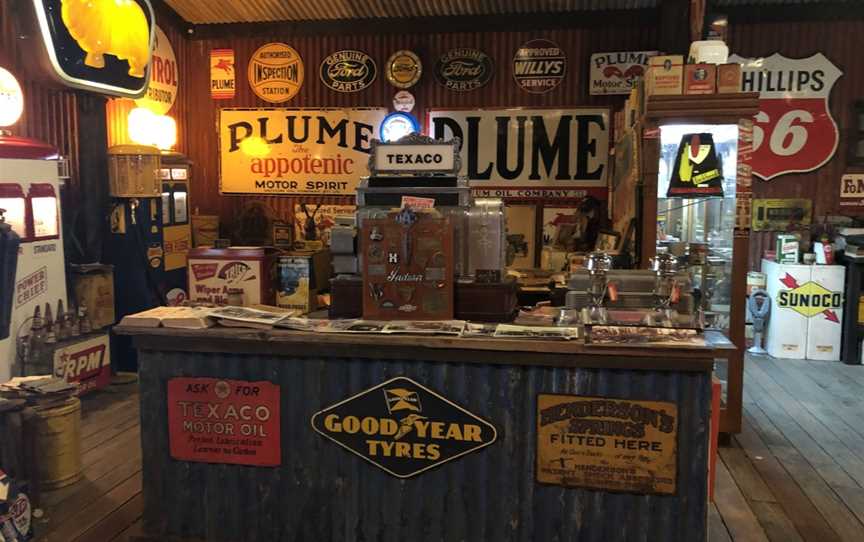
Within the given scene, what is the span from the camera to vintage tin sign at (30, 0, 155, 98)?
215 inches

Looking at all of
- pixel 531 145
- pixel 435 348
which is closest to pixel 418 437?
pixel 435 348

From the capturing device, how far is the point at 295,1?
26.0 feet

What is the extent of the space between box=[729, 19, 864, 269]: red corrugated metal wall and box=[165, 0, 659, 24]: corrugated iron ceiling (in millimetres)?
1095

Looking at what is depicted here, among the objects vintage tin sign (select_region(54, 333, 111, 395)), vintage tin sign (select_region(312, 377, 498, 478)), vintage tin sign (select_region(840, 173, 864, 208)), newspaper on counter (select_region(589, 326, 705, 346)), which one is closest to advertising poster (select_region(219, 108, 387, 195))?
vintage tin sign (select_region(54, 333, 111, 395))

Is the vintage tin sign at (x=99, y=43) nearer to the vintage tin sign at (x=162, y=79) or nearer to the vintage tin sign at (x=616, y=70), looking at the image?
the vintage tin sign at (x=162, y=79)

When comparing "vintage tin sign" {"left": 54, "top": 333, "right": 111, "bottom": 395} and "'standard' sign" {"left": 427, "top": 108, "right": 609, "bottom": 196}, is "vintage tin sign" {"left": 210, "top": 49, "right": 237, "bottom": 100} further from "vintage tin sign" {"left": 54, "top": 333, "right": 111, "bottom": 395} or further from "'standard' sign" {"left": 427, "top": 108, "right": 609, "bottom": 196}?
"vintage tin sign" {"left": 54, "top": 333, "right": 111, "bottom": 395}

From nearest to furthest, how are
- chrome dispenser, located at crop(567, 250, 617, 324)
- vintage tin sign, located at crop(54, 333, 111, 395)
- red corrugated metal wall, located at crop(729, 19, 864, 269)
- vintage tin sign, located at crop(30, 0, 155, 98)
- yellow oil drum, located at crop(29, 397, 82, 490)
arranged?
chrome dispenser, located at crop(567, 250, 617, 324) < yellow oil drum, located at crop(29, 397, 82, 490) < vintage tin sign, located at crop(30, 0, 155, 98) < vintage tin sign, located at crop(54, 333, 111, 395) < red corrugated metal wall, located at crop(729, 19, 864, 269)

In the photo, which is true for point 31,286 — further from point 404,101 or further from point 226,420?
point 404,101

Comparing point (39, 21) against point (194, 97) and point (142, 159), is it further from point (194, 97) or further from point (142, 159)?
point (194, 97)

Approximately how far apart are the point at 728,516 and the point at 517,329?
1699 millimetres

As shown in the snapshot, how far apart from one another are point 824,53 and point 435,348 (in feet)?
21.2

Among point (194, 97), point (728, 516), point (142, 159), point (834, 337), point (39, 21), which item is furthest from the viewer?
point (194, 97)

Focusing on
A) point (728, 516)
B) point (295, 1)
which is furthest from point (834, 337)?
point (295, 1)

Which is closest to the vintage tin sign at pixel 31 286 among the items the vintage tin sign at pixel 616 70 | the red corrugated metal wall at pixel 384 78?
the red corrugated metal wall at pixel 384 78
